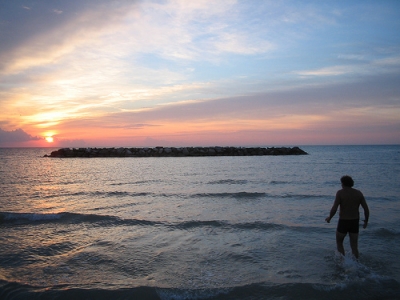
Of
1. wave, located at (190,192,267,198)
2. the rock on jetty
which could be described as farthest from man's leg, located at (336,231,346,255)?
the rock on jetty

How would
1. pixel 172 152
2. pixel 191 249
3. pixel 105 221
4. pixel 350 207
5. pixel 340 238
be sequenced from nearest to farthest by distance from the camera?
pixel 350 207 < pixel 340 238 < pixel 191 249 < pixel 105 221 < pixel 172 152

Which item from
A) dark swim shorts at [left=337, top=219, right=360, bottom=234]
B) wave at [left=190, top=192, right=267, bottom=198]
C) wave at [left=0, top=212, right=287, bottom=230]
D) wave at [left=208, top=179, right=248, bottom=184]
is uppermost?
dark swim shorts at [left=337, top=219, right=360, bottom=234]

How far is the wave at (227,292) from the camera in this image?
5.21 metres

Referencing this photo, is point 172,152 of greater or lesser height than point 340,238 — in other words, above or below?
above

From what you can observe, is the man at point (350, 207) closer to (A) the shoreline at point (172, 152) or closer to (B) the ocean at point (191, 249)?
(B) the ocean at point (191, 249)

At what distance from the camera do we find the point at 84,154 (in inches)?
2104

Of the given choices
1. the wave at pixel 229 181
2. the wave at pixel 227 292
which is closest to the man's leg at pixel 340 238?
the wave at pixel 227 292

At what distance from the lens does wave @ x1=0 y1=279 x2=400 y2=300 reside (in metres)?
5.21

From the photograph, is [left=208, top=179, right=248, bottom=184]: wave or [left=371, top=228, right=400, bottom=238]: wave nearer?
[left=371, top=228, right=400, bottom=238]: wave

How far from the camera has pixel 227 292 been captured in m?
5.31

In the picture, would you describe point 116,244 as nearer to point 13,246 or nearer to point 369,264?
point 13,246

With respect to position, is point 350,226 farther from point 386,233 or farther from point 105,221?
point 105,221

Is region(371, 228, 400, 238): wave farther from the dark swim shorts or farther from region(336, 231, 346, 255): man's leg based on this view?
the dark swim shorts

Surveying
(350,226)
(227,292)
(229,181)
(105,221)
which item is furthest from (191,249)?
(229,181)
